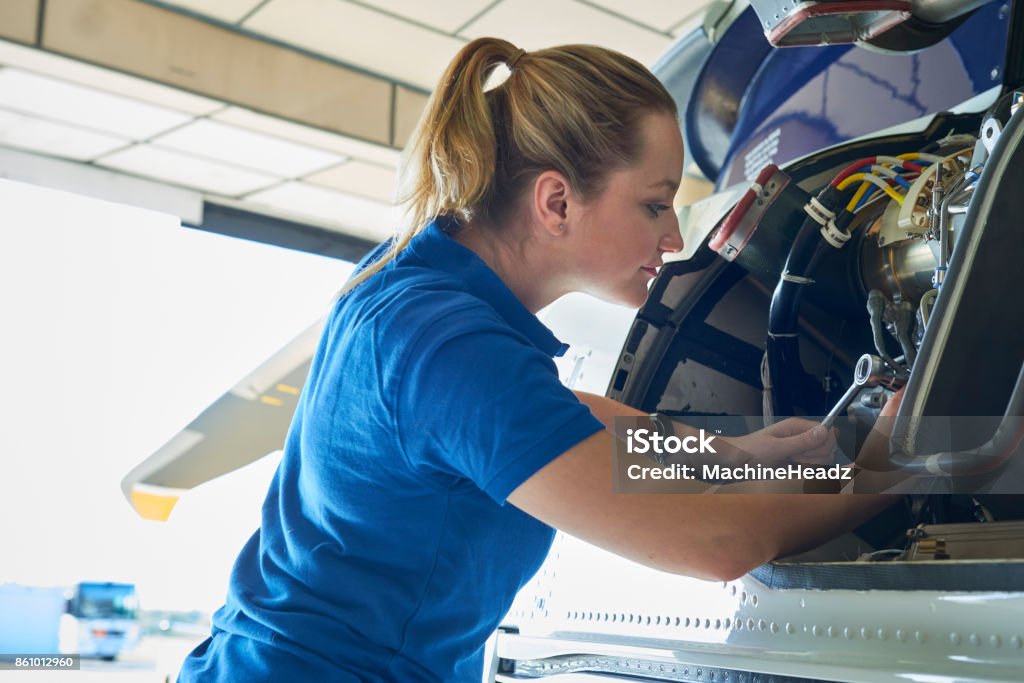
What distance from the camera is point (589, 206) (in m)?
1.19

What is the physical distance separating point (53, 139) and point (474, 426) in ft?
18.0

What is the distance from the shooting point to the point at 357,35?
17.5 ft

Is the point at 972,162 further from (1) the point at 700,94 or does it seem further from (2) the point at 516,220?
(1) the point at 700,94

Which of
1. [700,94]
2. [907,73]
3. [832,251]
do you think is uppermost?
[700,94]

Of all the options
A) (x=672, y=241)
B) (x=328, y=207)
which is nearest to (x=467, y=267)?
(x=672, y=241)

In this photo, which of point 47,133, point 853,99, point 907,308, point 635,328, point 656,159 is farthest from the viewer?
point 47,133

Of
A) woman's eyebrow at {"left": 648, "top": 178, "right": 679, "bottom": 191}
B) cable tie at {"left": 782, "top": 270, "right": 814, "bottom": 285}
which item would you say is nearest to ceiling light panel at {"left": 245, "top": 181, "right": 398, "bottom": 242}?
cable tie at {"left": 782, "top": 270, "right": 814, "bottom": 285}

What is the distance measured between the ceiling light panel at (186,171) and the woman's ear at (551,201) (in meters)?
5.14

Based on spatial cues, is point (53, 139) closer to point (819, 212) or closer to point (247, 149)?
point (247, 149)

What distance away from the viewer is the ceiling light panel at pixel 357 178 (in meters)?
6.33

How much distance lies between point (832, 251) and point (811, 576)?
59 cm

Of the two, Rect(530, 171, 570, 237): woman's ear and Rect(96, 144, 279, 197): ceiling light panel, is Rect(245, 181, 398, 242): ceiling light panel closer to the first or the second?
Rect(96, 144, 279, 197): ceiling light panel

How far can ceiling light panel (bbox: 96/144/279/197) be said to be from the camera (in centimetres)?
594

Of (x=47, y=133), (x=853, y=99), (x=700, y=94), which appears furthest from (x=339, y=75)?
(x=853, y=99)
